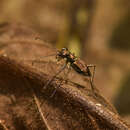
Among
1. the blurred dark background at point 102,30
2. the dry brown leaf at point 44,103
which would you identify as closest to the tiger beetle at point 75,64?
the dry brown leaf at point 44,103

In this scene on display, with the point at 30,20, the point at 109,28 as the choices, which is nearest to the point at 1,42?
the point at 30,20

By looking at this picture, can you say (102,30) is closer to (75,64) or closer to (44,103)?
(75,64)

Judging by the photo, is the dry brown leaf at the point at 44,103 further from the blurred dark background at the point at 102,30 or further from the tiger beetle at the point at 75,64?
the blurred dark background at the point at 102,30

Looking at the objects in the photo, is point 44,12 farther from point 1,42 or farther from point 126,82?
point 1,42

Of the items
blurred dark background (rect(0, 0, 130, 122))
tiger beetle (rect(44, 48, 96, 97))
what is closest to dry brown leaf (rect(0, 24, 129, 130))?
tiger beetle (rect(44, 48, 96, 97))

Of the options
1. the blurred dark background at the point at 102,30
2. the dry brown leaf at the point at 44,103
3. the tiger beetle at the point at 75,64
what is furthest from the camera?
the blurred dark background at the point at 102,30

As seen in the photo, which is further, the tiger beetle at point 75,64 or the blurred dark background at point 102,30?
the blurred dark background at point 102,30

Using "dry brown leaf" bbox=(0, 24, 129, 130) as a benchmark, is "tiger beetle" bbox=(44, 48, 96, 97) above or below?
above

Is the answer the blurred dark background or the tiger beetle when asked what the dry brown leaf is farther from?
the blurred dark background
